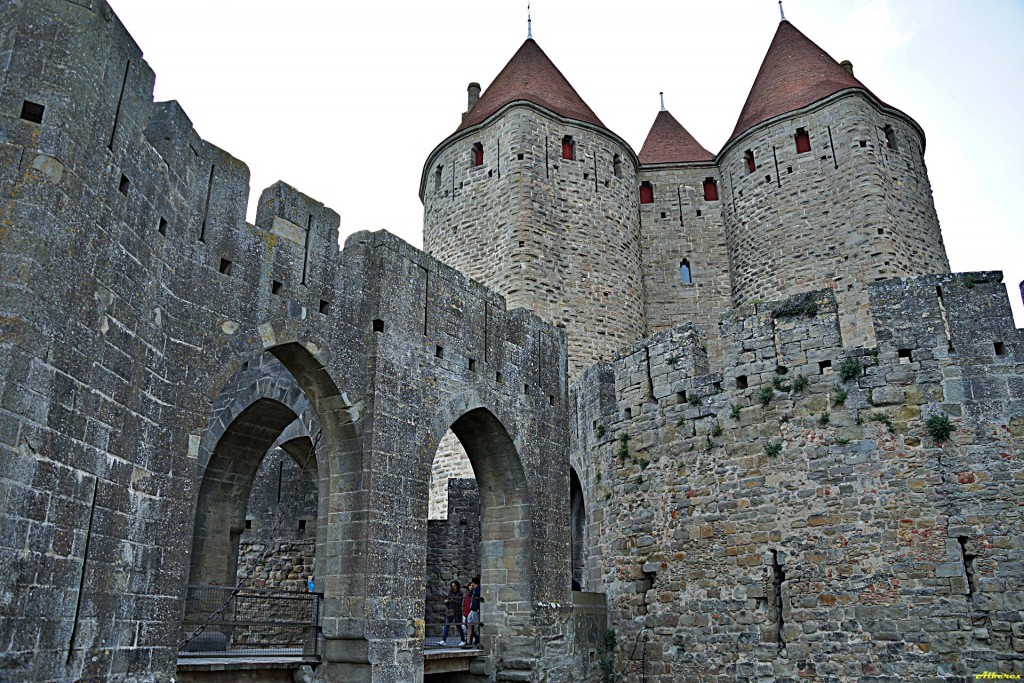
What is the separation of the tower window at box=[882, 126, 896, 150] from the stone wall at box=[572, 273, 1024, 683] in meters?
10.5

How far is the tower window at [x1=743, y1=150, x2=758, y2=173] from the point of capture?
20578 millimetres

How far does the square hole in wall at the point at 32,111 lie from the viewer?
5436mm

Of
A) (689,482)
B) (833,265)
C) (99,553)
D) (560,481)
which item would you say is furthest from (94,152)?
(833,265)

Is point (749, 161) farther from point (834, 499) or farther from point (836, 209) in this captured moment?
point (834, 499)

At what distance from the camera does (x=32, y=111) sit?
546cm

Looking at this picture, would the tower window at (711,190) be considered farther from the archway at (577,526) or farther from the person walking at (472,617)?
the person walking at (472,617)

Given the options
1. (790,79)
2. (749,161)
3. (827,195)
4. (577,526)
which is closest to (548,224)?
(749,161)

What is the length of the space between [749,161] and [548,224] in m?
5.62

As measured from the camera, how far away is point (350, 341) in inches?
327

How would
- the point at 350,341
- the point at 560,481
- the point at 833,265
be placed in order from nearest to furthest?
the point at 350,341 → the point at 560,481 → the point at 833,265

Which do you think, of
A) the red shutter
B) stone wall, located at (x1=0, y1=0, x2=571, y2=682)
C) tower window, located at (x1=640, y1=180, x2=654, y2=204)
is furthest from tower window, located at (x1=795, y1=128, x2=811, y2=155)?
stone wall, located at (x1=0, y1=0, x2=571, y2=682)

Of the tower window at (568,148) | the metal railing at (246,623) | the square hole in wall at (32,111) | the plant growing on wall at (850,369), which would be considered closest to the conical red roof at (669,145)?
the tower window at (568,148)

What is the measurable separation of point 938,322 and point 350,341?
6.80 metres

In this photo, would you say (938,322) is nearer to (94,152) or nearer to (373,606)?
(373,606)
